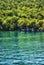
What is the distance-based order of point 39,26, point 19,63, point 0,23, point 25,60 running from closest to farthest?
point 19,63 < point 25,60 < point 39,26 < point 0,23

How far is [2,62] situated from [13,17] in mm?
153587

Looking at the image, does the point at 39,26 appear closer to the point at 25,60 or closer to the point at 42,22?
the point at 42,22

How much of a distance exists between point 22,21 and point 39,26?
1301 cm

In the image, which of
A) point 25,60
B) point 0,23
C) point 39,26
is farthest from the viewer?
point 0,23

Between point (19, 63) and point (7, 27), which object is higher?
point (19, 63)

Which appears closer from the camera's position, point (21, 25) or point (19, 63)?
Result: point (19, 63)

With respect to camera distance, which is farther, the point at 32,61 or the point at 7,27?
the point at 7,27

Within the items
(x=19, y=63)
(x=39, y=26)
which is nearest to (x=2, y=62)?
(x=19, y=63)

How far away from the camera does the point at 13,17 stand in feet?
643

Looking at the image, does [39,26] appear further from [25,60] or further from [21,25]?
[25,60]

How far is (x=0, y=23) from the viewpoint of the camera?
195375mm

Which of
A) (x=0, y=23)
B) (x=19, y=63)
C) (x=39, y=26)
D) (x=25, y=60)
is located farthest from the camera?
(x=0, y=23)

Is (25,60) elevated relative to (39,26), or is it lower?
elevated

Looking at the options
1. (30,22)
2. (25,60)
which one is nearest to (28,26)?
(30,22)
